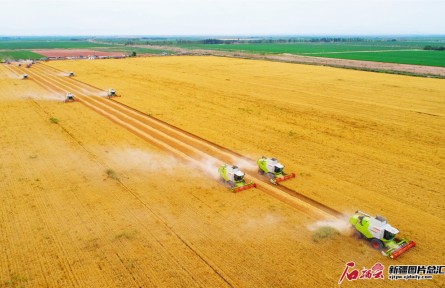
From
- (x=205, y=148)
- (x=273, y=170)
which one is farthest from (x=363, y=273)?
(x=205, y=148)

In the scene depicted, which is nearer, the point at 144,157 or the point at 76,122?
the point at 144,157

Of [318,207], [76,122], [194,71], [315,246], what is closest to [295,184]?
[318,207]

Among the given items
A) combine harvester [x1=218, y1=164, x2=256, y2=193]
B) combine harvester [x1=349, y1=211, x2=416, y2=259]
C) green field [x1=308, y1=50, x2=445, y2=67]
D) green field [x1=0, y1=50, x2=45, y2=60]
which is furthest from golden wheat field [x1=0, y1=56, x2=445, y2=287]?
green field [x1=0, y1=50, x2=45, y2=60]

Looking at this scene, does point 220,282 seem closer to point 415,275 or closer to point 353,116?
point 415,275

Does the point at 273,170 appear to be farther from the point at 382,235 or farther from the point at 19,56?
the point at 19,56

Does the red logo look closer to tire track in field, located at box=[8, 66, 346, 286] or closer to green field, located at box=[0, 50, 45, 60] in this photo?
tire track in field, located at box=[8, 66, 346, 286]

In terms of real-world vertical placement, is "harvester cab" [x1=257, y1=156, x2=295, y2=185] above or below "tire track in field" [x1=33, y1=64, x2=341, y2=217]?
above
